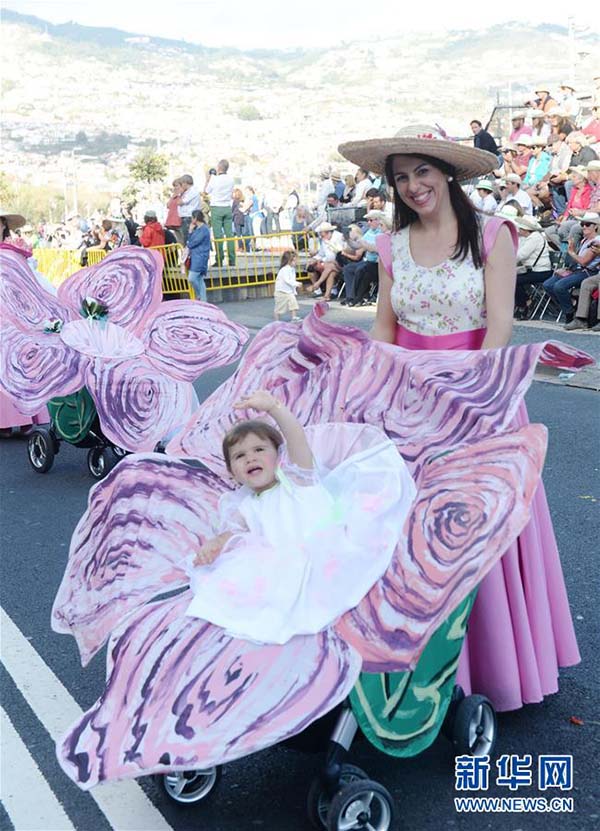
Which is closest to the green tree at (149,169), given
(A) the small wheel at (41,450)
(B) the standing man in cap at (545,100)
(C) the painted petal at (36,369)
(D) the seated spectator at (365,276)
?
(B) the standing man in cap at (545,100)

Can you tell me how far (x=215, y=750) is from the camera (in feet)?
9.34

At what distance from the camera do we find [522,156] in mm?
19031

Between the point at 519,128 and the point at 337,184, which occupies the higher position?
the point at 519,128

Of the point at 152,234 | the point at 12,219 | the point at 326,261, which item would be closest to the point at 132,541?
the point at 12,219

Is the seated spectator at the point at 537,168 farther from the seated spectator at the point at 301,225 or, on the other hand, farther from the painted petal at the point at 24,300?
the painted petal at the point at 24,300

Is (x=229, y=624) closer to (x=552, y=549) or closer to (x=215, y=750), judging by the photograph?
(x=215, y=750)

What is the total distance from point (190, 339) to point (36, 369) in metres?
1.03

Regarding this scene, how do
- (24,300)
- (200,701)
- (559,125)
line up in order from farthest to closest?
(559,125)
(24,300)
(200,701)

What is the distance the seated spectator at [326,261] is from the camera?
18.6 metres

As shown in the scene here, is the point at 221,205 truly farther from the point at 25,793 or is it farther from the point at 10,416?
the point at 25,793

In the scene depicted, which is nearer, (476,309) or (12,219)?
(476,309)

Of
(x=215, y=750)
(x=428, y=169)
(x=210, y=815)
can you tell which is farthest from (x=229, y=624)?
(x=428, y=169)

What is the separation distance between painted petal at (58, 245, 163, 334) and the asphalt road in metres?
1.41

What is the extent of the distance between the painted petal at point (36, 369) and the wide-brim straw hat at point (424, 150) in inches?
148
